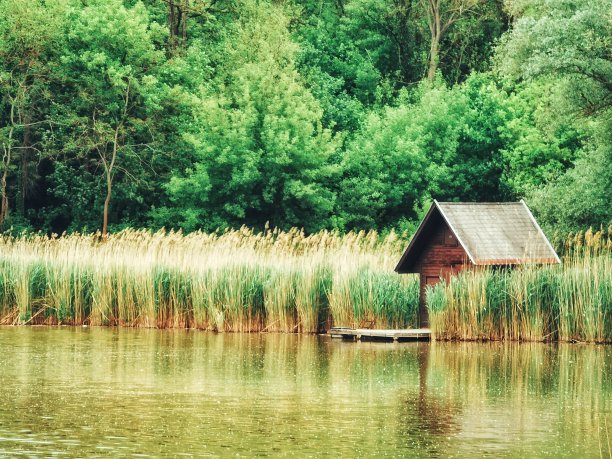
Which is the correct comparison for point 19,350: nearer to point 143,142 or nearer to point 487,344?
point 487,344

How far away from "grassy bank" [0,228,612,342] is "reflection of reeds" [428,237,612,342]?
21 millimetres

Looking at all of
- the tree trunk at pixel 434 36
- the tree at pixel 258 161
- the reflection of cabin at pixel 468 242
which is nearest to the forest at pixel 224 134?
the tree at pixel 258 161

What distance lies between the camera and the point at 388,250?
28.8m

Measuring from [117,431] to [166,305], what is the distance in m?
13.0

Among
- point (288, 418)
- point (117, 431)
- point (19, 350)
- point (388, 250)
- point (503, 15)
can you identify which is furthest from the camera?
point (503, 15)

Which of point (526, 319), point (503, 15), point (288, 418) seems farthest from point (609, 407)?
point (503, 15)

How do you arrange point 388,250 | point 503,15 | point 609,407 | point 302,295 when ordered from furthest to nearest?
point 503,15 < point 388,250 < point 302,295 < point 609,407

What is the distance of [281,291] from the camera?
26.8 metres

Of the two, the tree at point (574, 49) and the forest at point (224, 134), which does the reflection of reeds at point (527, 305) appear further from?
the forest at point (224, 134)

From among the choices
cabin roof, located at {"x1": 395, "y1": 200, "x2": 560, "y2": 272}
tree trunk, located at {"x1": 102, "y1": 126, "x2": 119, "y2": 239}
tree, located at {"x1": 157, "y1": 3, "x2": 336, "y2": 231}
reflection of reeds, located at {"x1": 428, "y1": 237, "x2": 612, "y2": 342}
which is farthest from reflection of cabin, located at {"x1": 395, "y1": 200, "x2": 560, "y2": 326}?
tree trunk, located at {"x1": 102, "y1": 126, "x2": 119, "y2": 239}

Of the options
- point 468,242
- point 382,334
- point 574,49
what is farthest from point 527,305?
point 574,49

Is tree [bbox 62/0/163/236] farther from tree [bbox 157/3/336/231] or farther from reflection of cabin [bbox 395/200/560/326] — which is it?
reflection of cabin [bbox 395/200/560/326]

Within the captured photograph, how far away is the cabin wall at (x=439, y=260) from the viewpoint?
26.3 metres

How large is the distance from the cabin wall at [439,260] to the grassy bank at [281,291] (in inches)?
12.7
